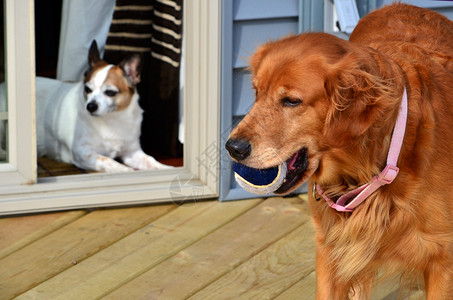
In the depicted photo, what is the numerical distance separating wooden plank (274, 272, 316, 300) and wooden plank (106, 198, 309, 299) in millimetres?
201

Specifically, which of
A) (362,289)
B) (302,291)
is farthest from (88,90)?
(362,289)

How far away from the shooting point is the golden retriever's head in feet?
5.58

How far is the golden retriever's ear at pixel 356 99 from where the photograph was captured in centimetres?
169

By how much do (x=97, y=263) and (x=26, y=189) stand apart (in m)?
0.62

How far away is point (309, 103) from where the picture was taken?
173 centimetres

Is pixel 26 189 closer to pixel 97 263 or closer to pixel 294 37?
pixel 97 263

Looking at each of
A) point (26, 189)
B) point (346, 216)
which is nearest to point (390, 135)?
point (346, 216)

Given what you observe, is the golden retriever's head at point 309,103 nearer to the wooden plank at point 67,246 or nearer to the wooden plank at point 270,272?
the wooden plank at point 270,272

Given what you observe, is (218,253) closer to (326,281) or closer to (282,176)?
(326,281)

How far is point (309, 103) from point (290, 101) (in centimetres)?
5

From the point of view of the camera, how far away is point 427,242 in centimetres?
186

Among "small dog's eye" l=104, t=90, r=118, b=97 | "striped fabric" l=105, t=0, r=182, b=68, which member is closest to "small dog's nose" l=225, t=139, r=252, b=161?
"striped fabric" l=105, t=0, r=182, b=68

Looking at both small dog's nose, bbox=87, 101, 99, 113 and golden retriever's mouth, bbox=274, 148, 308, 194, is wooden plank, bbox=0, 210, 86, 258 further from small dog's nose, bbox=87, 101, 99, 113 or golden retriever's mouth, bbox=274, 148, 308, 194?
golden retriever's mouth, bbox=274, 148, 308, 194

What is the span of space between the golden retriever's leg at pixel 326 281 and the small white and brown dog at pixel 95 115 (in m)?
2.00
